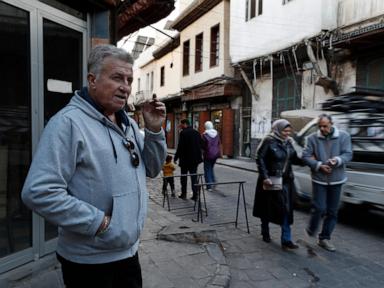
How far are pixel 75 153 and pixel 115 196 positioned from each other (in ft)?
0.94

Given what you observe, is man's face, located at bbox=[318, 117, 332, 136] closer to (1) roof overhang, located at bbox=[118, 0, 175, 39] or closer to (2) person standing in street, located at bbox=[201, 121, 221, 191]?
(1) roof overhang, located at bbox=[118, 0, 175, 39]

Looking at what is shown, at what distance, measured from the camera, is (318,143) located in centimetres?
554

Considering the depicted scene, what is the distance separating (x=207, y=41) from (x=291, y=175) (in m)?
18.2

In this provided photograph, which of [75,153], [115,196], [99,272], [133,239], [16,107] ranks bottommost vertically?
[99,272]

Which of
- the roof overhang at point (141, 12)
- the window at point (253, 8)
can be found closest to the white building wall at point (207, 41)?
the window at point (253, 8)

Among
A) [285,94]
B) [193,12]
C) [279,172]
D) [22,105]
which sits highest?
[193,12]

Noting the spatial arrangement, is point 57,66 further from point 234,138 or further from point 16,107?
point 234,138

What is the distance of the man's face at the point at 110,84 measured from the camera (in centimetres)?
196

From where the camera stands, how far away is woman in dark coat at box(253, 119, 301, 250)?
527cm

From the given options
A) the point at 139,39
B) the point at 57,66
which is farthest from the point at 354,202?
the point at 139,39

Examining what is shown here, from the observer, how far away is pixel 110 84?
1966 mm

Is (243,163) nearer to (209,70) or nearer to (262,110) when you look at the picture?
(262,110)

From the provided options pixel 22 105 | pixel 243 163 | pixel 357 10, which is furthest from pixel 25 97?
pixel 243 163

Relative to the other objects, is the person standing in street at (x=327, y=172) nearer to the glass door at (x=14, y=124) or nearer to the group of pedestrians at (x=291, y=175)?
the group of pedestrians at (x=291, y=175)
